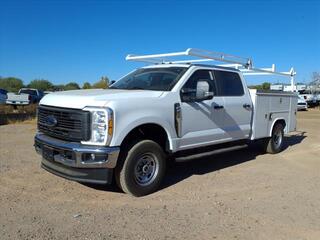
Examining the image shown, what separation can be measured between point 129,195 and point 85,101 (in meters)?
1.60

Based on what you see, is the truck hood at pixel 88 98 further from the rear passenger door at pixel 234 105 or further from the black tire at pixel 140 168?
the rear passenger door at pixel 234 105

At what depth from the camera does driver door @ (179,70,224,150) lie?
697 cm

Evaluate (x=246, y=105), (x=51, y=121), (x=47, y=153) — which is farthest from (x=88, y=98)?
(x=246, y=105)

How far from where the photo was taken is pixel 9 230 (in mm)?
4691

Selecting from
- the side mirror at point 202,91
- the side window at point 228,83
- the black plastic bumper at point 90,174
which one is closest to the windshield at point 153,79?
the side mirror at point 202,91

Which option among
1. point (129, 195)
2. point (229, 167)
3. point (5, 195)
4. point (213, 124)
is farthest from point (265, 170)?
Result: point (5, 195)

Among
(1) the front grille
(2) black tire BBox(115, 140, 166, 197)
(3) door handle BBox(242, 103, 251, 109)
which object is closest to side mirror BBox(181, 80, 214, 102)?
(2) black tire BBox(115, 140, 166, 197)

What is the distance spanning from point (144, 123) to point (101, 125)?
772 millimetres

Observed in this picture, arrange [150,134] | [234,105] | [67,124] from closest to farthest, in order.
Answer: [67,124]
[150,134]
[234,105]

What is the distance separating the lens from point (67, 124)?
19.6 feet

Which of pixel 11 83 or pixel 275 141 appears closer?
pixel 275 141

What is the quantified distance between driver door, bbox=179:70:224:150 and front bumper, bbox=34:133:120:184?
161cm

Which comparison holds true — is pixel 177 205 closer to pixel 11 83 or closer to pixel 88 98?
pixel 88 98

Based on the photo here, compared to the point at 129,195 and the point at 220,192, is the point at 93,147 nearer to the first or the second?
the point at 129,195
